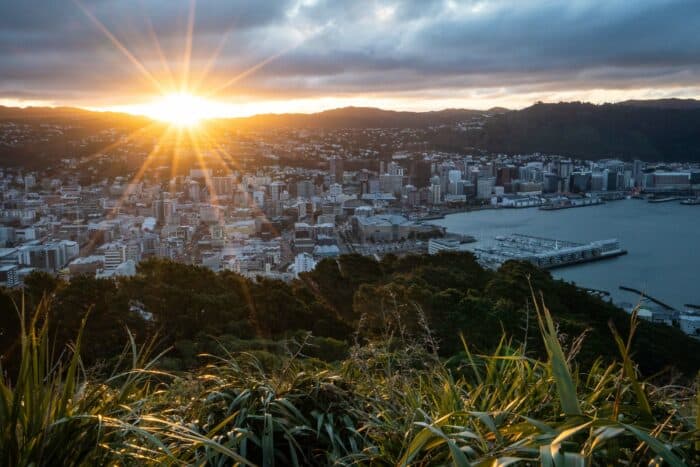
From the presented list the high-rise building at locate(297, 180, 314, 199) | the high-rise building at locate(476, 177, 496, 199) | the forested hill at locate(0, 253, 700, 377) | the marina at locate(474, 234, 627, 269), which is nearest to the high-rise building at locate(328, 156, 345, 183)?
the high-rise building at locate(297, 180, 314, 199)

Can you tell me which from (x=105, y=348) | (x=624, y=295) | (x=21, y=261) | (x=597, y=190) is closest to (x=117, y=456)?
(x=105, y=348)

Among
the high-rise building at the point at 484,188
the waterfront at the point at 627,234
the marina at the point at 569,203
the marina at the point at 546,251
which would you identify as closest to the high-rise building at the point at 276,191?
the waterfront at the point at 627,234

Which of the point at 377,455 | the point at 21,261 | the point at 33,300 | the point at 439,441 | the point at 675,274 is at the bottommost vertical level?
the point at 675,274

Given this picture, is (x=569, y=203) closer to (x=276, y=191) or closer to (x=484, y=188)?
(x=484, y=188)

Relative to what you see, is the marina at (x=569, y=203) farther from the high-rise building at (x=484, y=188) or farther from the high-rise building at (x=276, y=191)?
the high-rise building at (x=276, y=191)

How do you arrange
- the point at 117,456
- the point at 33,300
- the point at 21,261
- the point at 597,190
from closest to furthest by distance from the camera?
the point at 117,456 < the point at 33,300 < the point at 21,261 < the point at 597,190

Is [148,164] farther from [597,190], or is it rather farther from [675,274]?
[597,190]

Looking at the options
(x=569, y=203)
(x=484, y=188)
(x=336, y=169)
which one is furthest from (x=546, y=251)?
(x=336, y=169)

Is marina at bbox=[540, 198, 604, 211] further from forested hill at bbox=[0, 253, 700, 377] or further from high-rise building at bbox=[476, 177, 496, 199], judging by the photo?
forested hill at bbox=[0, 253, 700, 377]
